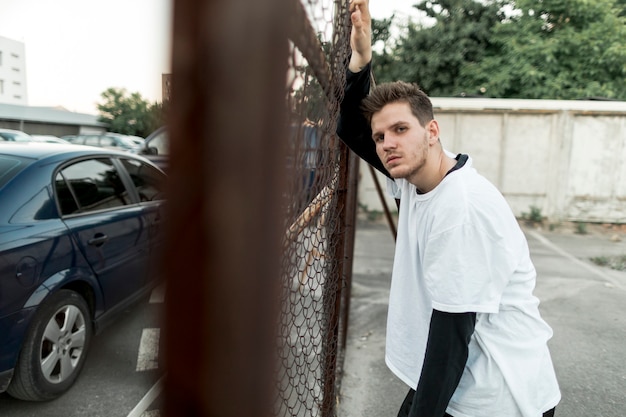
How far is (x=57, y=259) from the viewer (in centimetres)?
291

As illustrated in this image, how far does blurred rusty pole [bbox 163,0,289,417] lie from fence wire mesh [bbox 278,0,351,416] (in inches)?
3.0

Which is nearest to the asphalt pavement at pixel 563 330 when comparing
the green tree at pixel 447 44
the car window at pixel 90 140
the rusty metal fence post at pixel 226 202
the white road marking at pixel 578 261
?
the white road marking at pixel 578 261

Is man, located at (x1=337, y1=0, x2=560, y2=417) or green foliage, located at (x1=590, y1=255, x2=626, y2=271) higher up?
man, located at (x1=337, y1=0, x2=560, y2=417)

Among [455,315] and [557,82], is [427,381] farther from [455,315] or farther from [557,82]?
[557,82]

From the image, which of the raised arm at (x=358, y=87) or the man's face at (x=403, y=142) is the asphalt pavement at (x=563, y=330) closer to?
the raised arm at (x=358, y=87)

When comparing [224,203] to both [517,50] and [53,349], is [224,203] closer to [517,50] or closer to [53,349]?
[53,349]

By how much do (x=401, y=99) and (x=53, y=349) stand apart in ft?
8.76

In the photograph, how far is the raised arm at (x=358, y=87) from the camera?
139 cm

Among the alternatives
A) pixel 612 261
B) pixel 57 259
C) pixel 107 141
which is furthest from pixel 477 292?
pixel 107 141

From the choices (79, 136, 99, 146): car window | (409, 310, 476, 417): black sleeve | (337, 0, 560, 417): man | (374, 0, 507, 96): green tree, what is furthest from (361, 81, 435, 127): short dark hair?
(79, 136, 99, 146): car window

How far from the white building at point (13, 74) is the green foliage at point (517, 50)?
5381 cm

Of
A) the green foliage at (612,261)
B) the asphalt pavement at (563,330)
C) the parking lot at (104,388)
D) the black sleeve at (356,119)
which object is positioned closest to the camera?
the black sleeve at (356,119)

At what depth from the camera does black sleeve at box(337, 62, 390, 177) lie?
1.63 meters

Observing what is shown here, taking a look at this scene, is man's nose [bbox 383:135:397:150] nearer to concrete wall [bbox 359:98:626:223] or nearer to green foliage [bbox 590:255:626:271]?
green foliage [bbox 590:255:626:271]
